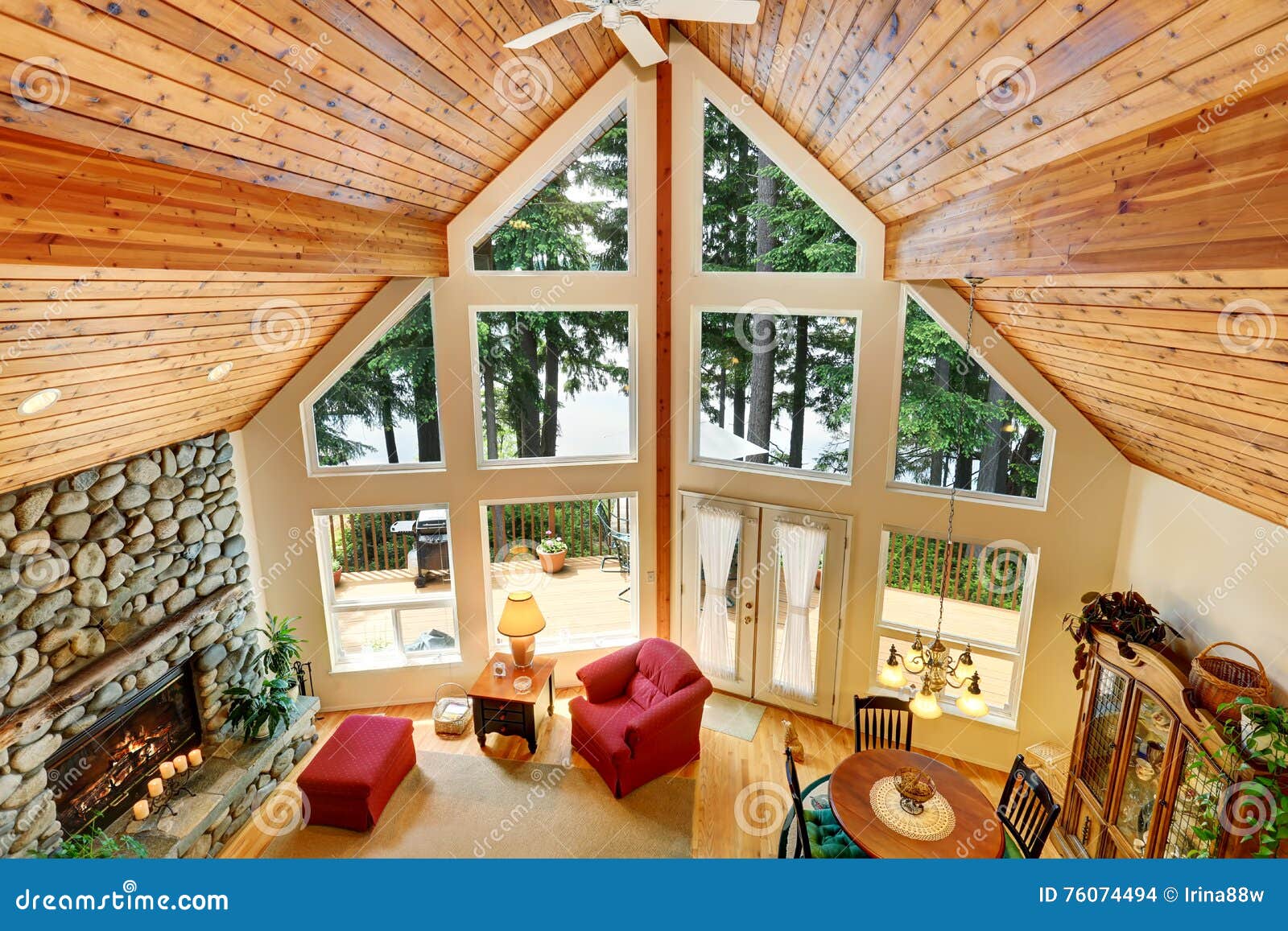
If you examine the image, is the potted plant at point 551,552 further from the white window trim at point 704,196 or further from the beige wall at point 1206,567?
the beige wall at point 1206,567

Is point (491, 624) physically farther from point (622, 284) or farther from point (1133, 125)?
point (1133, 125)

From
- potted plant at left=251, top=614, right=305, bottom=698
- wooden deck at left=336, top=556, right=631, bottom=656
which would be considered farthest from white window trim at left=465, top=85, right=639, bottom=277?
potted plant at left=251, top=614, right=305, bottom=698

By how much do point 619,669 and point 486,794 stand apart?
4.24 feet

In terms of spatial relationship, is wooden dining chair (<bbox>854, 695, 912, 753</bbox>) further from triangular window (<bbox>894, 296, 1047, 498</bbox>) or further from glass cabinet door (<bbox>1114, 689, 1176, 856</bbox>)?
triangular window (<bbox>894, 296, 1047, 498</bbox>)

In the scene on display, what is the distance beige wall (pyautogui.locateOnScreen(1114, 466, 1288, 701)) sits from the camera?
3264 mm

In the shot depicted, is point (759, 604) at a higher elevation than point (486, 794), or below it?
higher

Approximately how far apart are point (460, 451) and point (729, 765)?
10.5 feet

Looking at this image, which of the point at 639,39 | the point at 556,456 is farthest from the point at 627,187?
the point at 556,456

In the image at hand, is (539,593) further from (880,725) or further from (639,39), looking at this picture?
(639,39)

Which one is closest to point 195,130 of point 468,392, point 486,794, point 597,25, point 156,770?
point 597,25

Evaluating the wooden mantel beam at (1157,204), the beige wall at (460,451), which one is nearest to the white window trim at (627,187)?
the beige wall at (460,451)

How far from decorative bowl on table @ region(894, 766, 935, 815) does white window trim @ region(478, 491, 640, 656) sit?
8.96 feet

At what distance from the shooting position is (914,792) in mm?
3582

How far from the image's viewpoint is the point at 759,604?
559 centimetres
